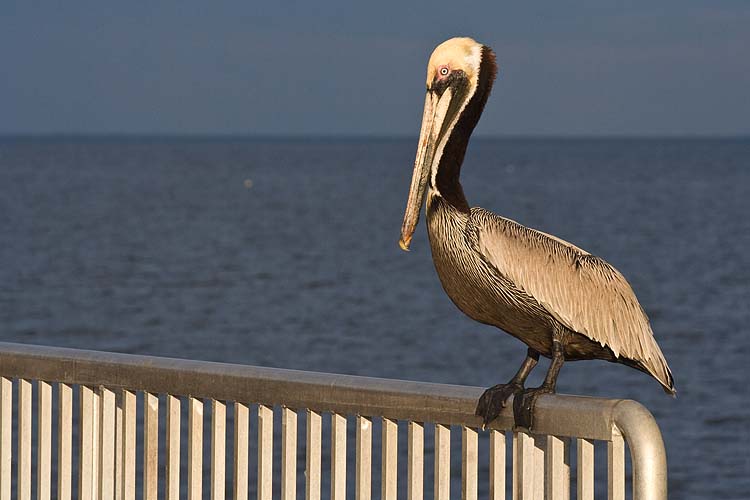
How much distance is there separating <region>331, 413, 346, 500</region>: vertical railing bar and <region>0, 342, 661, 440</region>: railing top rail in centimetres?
4

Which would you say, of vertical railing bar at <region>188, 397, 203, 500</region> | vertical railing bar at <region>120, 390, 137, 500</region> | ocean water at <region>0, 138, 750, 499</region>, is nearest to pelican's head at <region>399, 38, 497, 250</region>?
vertical railing bar at <region>188, 397, 203, 500</region>

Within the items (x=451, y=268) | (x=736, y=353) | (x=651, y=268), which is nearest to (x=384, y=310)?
(x=736, y=353)

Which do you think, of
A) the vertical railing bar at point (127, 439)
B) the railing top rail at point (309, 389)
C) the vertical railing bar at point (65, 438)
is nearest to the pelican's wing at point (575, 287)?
the railing top rail at point (309, 389)

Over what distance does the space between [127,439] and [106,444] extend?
0.16 ft

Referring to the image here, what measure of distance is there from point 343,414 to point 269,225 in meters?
39.4

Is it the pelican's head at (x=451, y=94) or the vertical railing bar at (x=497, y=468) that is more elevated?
the pelican's head at (x=451, y=94)

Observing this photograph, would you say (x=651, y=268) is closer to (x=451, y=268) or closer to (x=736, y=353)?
(x=736, y=353)

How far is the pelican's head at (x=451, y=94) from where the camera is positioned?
2.99m

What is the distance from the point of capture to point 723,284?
1053 inches

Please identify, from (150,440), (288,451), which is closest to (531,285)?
(288,451)

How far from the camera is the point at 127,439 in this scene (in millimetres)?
2928

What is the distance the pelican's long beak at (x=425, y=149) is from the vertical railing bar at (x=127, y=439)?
69 cm

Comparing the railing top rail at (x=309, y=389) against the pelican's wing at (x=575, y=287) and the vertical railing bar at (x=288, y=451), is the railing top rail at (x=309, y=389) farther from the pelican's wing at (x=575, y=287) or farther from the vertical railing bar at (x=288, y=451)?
the pelican's wing at (x=575, y=287)

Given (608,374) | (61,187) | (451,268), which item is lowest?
(608,374)
